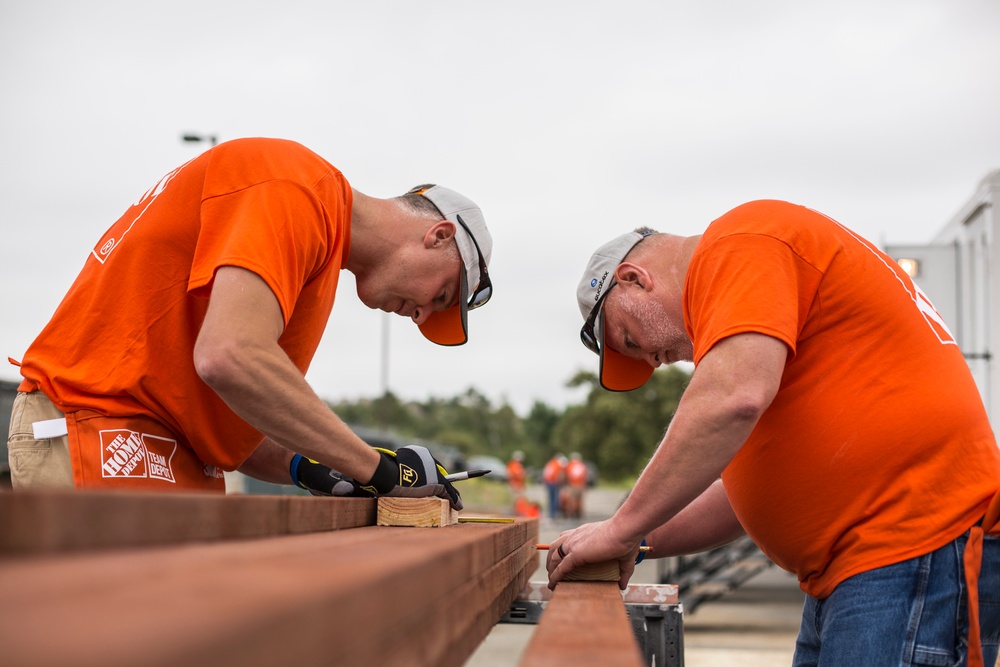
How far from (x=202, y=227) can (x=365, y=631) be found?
201 cm

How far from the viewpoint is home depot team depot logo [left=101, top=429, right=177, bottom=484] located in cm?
266

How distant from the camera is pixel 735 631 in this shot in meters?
10.4

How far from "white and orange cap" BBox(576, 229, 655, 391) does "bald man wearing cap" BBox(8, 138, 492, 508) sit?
784mm

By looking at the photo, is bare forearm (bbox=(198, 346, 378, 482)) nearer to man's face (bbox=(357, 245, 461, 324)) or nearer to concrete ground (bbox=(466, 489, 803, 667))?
man's face (bbox=(357, 245, 461, 324))

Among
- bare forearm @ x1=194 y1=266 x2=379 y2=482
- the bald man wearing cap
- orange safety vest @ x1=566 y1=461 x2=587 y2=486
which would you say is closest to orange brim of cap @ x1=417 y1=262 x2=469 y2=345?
the bald man wearing cap

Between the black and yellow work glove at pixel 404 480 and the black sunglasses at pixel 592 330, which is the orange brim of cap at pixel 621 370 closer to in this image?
the black sunglasses at pixel 592 330

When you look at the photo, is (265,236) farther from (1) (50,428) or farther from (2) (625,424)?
(2) (625,424)

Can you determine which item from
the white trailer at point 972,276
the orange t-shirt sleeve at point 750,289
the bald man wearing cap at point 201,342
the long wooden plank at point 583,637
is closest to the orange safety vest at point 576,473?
the white trailer at point 972,276

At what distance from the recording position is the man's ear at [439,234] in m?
3.36

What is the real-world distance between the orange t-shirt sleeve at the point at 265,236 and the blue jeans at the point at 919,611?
1.68m

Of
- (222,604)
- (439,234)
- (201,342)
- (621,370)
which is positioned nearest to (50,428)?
(201,342)

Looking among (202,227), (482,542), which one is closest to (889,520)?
(482,542)

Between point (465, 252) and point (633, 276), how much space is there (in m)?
0.70

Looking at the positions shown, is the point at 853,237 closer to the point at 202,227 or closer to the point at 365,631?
the point at 202,227
